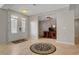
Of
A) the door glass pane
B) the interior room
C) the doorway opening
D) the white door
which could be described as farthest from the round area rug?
the door glass pane

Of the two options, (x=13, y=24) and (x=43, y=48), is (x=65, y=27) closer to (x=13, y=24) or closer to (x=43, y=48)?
(x=43, y=48)

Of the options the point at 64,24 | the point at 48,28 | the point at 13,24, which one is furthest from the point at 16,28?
the point at 64,24

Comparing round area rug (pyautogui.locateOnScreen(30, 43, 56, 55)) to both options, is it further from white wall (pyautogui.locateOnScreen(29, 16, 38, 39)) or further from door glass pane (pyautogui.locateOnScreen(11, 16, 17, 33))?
door glass pane (pyautogui.locateOnScreen(11, 16, 17, 33))

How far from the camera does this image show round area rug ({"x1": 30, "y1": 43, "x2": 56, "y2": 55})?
1345 millimetres

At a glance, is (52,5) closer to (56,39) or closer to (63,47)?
(56,39)

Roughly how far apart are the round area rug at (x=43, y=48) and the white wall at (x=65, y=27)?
174 mm

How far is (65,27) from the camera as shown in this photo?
1413 millimetres

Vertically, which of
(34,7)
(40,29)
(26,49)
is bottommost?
(26,49)

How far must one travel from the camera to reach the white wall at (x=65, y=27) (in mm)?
1380

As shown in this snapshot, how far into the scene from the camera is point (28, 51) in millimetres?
1339

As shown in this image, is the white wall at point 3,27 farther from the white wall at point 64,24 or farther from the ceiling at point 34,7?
the white wall at point 64,24

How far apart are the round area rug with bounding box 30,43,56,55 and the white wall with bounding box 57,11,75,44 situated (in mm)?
174

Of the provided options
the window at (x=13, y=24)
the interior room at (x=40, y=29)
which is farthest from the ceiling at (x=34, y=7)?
the window at (x=13, y=24)

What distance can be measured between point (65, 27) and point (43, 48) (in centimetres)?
44
